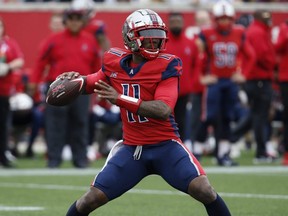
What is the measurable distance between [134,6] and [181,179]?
42.3ft

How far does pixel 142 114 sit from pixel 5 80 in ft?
25.4

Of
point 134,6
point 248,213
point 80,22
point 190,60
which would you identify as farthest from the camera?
point 134,6

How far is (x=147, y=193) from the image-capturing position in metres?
10.7

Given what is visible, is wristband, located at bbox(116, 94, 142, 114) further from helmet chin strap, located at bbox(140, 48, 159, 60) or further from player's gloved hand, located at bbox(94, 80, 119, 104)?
helmet chin strap, located at bbox(140, 48, 159, 60)

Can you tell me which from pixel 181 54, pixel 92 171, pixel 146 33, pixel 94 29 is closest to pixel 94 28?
pixel 94 29

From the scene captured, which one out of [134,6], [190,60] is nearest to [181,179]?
[190,60]

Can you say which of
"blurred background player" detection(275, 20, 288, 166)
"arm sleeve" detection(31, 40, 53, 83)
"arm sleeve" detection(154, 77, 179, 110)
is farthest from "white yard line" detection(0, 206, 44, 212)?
"blurred background player" detection(275, 20, 288, 166)

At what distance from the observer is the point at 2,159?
47.6 ft

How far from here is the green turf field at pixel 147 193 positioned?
29.7 feet

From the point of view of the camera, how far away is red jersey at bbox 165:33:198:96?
48.5 ft

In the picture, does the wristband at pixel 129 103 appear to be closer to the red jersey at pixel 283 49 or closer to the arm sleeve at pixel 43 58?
the arm sleeve at pixel 43 58

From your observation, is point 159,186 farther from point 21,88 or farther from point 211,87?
point 21,88

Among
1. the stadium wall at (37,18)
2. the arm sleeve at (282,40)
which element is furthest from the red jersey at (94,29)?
the stadium wall at (37,18)

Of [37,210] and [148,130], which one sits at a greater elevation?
[148,130]
